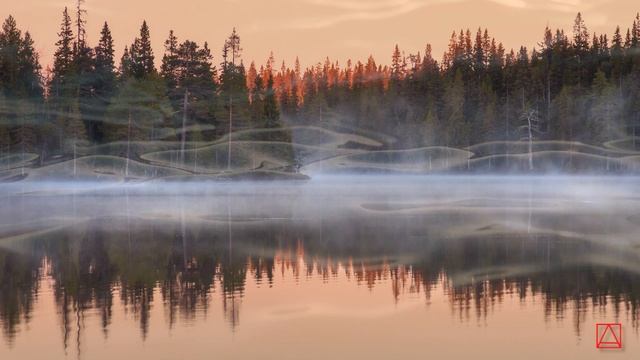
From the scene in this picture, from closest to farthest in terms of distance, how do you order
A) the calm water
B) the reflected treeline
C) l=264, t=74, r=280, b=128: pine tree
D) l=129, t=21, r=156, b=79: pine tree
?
the calm water
the reflected treeline
l=264, t=74, r=280, b=128: pine tree
l=129, t=21, r=156, b=79: pine tree

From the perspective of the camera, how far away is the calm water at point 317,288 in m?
13.2

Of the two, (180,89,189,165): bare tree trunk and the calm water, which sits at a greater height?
(180,89,189,165): bare tree trunk

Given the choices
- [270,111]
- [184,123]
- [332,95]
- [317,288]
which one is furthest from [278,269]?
[332,95]

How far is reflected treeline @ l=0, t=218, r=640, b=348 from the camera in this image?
16.0 meters

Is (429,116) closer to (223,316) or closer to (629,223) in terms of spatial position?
(629,223)

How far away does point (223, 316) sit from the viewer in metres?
15.2

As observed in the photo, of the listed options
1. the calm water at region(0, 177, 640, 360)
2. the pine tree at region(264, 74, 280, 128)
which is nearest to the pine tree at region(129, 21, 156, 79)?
the pine tree at region(264, 74, 280, 128)

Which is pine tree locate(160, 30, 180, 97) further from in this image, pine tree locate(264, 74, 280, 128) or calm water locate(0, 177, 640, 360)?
calm water locate(0, 177, 640, 360)

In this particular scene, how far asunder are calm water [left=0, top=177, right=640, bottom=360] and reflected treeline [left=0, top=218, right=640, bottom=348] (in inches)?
2.2

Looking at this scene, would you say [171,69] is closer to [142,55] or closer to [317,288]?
[142,55]

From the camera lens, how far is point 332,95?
138 m

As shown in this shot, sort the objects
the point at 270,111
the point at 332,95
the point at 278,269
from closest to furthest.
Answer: the point at 278,269 < the point at 270,111 < the point at 332,95

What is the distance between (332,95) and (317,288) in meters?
121

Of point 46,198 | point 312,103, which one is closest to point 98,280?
point 46,198
